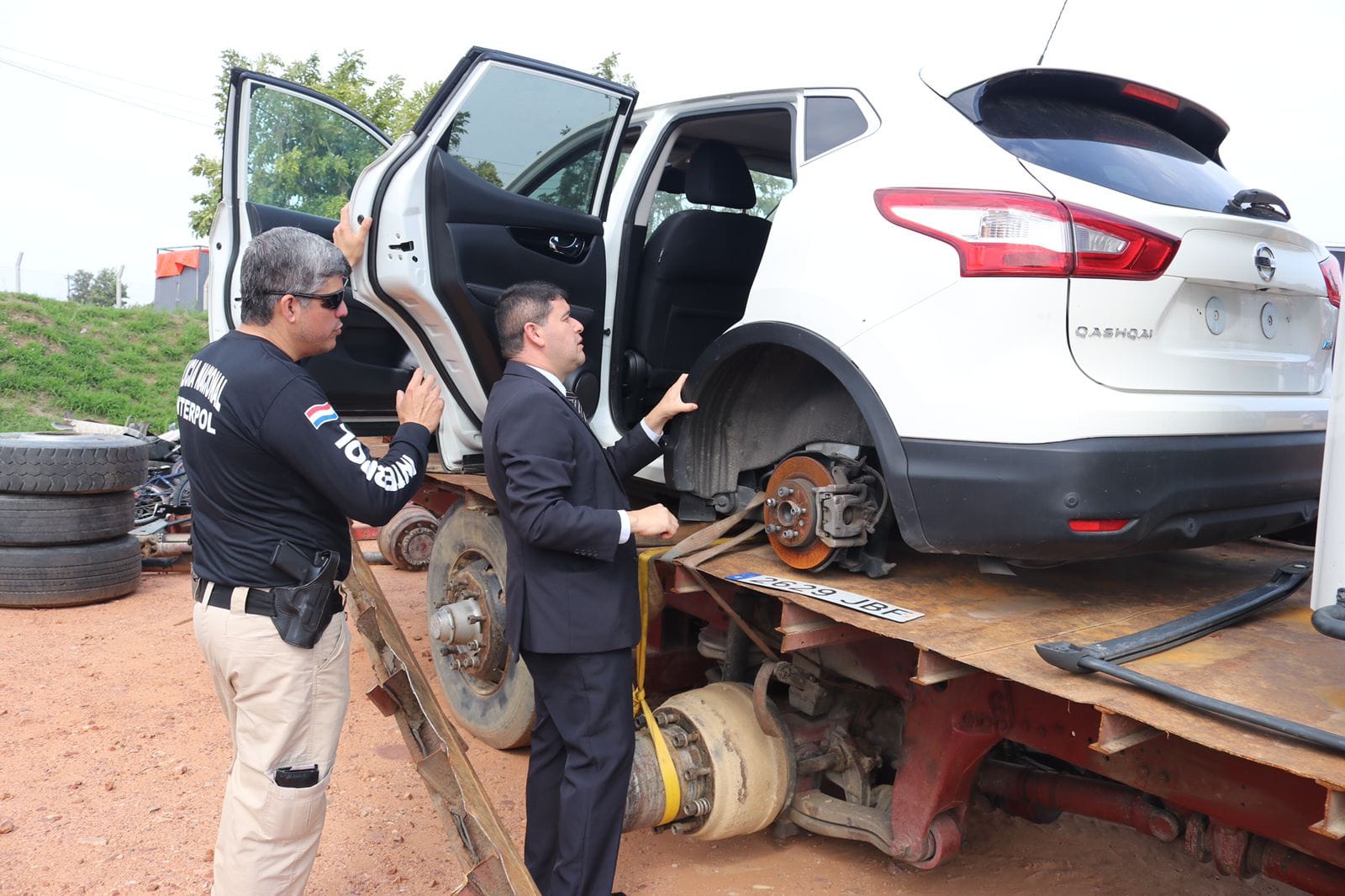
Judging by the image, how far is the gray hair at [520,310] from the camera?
10.0 feet

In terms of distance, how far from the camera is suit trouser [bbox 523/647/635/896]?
2830 mm

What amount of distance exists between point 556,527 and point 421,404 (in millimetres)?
565

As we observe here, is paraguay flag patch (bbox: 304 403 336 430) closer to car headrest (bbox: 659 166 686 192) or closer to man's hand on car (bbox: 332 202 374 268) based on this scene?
man's hand on car (bbox: 332 202 374 268)

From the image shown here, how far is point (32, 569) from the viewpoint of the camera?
6.19m

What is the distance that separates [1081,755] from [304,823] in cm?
203

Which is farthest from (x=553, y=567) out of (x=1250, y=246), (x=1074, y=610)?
(x=1250, y=246)

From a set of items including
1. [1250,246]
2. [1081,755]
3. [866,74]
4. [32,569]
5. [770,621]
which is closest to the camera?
[1081,755]

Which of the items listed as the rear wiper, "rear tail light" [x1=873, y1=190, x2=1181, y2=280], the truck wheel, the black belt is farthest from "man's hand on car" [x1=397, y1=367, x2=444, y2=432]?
the rear wiper

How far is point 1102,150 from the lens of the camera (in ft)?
9.36

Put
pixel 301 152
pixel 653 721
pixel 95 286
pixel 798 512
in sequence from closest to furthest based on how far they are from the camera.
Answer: pixel 798 512 < pixel 653 721 < pixel 301 152 < pixel 95 286

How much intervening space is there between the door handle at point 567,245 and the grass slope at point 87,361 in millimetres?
11000

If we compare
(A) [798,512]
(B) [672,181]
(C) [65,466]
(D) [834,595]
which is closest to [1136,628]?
(D) [834,595]

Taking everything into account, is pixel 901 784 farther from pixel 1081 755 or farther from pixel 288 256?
pixel 288 256

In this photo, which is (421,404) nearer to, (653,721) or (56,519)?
(653,721)
